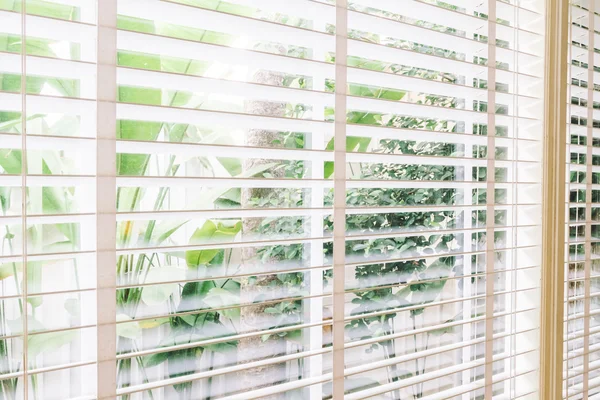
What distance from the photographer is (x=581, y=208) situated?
1.37m

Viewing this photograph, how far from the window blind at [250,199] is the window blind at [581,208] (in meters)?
0.17

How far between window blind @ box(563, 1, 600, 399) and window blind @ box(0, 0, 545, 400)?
0.56 ft

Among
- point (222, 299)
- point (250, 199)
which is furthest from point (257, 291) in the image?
point (250, 199)

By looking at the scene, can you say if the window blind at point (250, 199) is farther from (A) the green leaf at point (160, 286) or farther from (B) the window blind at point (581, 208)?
(B) the window blind at point (581, 208)

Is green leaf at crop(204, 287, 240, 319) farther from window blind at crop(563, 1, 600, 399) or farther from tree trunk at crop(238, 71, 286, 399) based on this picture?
window blind at crop(563, 1, 600, 399)

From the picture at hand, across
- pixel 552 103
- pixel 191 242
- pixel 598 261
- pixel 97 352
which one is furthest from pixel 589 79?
pixel 97 352

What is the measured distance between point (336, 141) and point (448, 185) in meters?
0.32

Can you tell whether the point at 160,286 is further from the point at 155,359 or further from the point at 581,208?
the point at 581,208

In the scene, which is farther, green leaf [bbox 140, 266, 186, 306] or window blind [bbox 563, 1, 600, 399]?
window blind [bbox 563, 1, 600, 399]

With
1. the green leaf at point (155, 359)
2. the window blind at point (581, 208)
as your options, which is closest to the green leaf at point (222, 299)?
the green leaf at point (155, 359)

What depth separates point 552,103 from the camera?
1187 mm

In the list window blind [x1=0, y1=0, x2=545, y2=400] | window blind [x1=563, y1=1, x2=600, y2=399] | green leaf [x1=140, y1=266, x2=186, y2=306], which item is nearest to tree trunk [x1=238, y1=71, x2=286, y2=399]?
window blind [x1=0, y1=0, x2=545, y2=400]

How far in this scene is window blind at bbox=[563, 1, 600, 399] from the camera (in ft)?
4.19

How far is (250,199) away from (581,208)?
3.45ft
